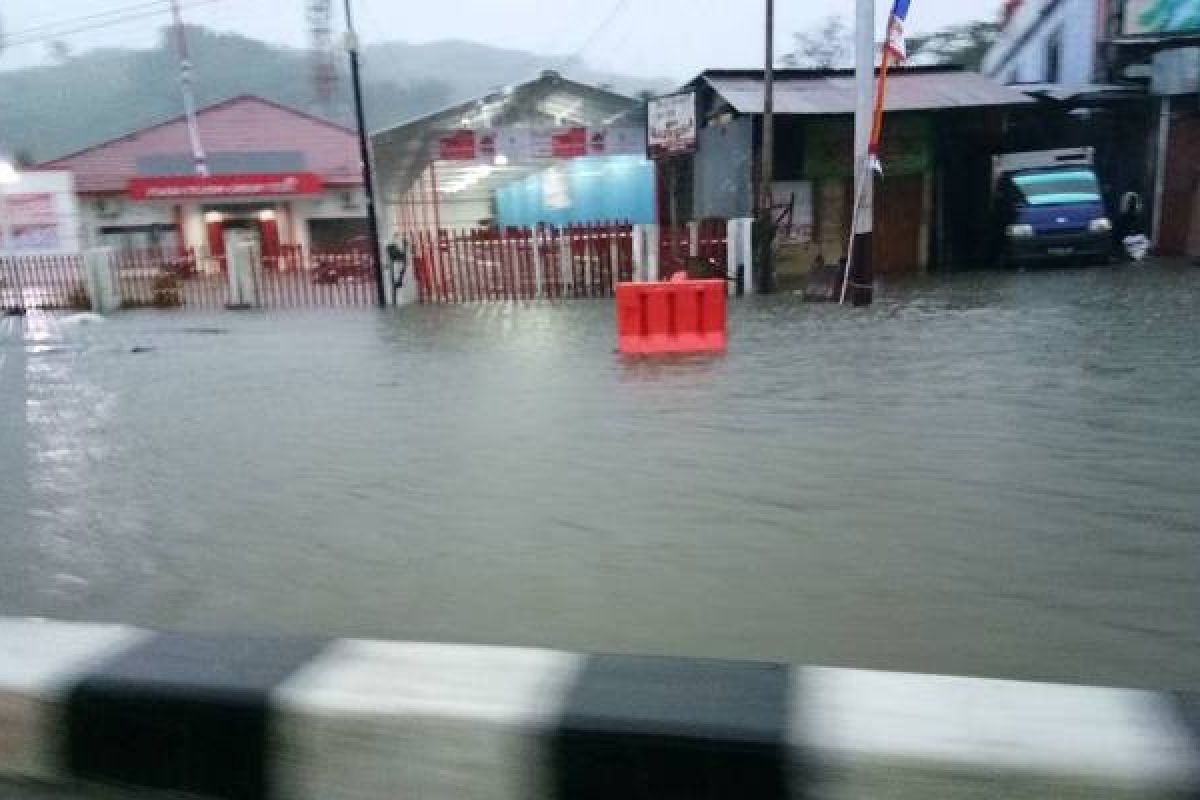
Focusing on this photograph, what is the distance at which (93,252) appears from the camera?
18.6 meters

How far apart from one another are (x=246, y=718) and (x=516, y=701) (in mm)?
581

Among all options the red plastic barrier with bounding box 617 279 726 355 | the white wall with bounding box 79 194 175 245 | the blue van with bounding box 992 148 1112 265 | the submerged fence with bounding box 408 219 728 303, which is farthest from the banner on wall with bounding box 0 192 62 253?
the blue van with bounding box 992 148 1112 265

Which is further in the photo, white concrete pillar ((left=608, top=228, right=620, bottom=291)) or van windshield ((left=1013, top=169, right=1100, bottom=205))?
van windshield ((left=1013, top=169, right=1100, bottom=205))

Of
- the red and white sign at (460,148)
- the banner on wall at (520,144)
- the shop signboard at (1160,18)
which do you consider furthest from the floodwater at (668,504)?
the banner on wall at (520,144)

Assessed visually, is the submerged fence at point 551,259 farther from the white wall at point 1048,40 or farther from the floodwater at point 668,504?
the white wall at point 1048,40

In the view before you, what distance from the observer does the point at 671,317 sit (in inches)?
340

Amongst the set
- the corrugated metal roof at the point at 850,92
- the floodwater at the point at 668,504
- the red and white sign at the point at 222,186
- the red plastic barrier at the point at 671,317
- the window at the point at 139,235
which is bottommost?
the floodwater at the point at 668,504

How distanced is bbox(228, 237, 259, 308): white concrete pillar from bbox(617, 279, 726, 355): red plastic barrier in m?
12.0

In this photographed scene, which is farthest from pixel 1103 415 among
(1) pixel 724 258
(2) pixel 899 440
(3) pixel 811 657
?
(1) pixel 724 258

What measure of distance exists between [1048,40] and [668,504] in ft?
79.8

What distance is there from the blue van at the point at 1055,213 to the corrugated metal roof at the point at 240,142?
76.8ft

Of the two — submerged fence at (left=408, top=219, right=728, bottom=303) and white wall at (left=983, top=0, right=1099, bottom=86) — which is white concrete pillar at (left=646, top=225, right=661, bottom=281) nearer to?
submerged fence at (left=408, top=219, right=728, bottom=303)

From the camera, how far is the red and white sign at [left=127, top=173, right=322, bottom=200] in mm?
30922

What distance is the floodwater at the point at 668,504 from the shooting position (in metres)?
2.83
